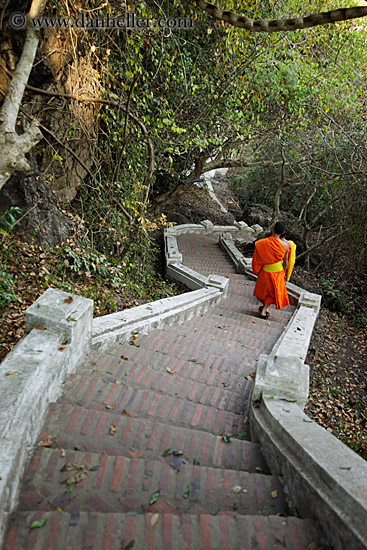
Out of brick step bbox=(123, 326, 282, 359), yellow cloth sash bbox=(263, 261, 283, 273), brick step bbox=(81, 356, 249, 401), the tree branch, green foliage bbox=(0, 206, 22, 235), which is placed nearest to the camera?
the tree branch

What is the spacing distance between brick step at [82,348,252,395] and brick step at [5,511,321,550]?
168 centimetres

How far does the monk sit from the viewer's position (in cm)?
694

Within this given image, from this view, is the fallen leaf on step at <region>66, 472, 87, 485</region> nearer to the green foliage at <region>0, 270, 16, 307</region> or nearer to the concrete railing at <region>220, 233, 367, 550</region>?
the concrete railing at <region>220, 233, 367, 550</region>

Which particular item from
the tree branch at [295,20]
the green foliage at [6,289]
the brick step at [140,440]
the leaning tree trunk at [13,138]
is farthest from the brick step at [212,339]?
the tree branch at [295,20]

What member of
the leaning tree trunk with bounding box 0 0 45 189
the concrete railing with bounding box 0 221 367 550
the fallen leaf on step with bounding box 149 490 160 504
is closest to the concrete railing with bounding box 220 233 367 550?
the concrete railing with bounding box 0 221 367 550

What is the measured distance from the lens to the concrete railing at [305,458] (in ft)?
6.60

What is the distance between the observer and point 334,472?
220cm

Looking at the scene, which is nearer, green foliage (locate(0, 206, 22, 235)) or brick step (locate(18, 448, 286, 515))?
brick step (locate(18, 448, 286, 515))

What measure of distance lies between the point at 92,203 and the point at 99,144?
4.40 ft

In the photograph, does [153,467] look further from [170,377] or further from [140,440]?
[170,377]

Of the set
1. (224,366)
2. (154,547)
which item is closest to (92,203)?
(224,366)

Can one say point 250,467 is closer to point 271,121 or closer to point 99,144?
A: point 99,144

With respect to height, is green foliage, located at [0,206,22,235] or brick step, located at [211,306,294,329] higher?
green foliage, located at [0,206,22,235]

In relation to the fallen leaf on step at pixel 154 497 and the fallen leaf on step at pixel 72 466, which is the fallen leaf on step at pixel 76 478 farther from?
the fallen leaf on step at pixel 154 497
